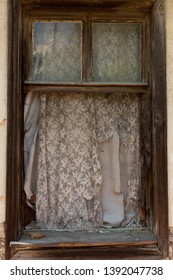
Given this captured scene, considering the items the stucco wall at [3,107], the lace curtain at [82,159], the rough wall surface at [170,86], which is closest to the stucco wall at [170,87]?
the rough wall surface at [170,86]

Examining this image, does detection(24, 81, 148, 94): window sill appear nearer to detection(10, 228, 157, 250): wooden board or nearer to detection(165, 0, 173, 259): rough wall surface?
detection(165, 0, 173, 259): rough wall surface

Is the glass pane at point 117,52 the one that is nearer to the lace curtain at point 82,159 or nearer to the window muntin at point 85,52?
the window muntin at point 85,52

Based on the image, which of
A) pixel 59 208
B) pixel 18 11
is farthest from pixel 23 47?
pixel 59 208

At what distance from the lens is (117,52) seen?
3.48m

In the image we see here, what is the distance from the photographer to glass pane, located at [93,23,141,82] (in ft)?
11.3

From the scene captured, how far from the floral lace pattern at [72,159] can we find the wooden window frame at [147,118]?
7.0 inches

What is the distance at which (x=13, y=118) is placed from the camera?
3.19 m

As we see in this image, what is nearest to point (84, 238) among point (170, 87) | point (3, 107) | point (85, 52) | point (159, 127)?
point (159, 127)

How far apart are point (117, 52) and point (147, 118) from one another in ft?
1.95

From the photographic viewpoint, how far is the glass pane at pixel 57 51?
11.2 ft

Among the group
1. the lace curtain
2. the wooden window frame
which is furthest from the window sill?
the lace curtain

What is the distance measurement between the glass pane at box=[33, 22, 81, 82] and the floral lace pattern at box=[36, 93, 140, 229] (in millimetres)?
174

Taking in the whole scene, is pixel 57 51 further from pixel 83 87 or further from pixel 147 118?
pixel 147 118

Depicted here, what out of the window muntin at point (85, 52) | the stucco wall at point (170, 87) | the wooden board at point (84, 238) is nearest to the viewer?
the wooden board at point (84, 238)
